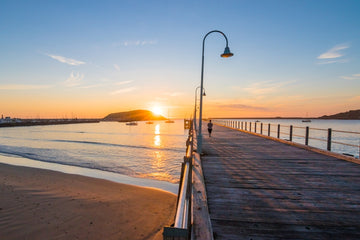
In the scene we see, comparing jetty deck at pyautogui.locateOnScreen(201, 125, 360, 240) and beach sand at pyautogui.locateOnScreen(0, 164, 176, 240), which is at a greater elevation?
jetty deck at pyautogui.locateOnScreen(201, 125, 360, 240)

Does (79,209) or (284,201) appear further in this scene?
(79,209)

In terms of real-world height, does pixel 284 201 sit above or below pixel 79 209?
above

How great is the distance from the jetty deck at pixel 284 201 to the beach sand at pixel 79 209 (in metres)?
3.50

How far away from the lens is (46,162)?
17625 mm

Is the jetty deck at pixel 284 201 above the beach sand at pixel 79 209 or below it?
above

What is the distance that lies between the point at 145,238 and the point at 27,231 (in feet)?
12.4

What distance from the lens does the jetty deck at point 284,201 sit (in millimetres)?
2719

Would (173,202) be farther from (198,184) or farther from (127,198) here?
(198,184)

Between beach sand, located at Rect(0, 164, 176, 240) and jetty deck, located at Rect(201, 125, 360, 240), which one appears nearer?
jetty deck, located at Rect(201, 125, 360, 240)

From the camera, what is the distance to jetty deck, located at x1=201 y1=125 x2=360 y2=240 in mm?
2719

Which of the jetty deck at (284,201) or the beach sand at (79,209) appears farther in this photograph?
the beach sand at (79,209)

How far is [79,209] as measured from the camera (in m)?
7.55

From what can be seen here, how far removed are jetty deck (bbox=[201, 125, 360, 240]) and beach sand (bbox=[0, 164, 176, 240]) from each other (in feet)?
11.5

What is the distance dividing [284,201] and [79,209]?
7.57 meters
